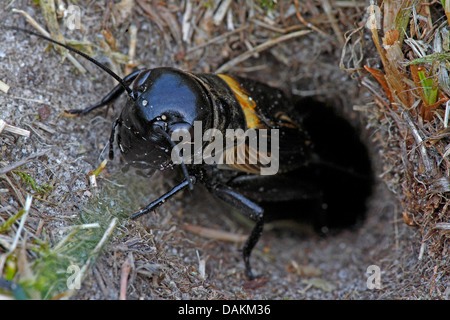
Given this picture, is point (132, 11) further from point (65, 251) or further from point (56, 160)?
point (65, 251)

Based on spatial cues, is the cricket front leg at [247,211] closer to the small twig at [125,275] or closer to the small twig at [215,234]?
the small twig at [215,234]

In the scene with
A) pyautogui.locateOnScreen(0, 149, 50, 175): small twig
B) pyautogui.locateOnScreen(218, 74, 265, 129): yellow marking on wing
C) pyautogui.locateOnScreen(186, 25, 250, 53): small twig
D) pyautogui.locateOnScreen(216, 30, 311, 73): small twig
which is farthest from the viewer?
pyautogui.locateOnScreen(216, 30, 311, 73): small twig

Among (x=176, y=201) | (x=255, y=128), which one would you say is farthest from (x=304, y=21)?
(x=176, y=201)

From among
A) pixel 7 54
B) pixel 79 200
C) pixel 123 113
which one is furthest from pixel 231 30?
pixel 79 200

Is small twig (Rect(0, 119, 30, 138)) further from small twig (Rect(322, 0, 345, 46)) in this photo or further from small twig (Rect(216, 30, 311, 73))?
small twig (Rect(322, 0, 345, 46))

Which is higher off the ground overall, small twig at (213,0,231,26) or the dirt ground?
small twig at (213,0,231,26)

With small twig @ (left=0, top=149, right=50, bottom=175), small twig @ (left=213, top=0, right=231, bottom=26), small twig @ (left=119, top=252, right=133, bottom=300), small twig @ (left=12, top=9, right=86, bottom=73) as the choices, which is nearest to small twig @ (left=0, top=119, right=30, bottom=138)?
small twig @ (left=0, top=149, right=50, bottom=175)
